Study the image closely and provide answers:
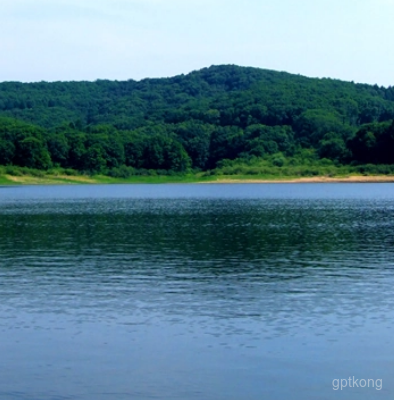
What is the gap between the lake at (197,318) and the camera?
19.6 metres

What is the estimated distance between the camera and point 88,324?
25891mm

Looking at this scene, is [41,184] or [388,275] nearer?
[388,275]

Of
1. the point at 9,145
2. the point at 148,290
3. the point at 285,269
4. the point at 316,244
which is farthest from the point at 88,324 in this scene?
the point at 9,145

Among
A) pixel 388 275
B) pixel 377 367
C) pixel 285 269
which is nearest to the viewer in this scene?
pixel 377 367

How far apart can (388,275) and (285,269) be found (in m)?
5.24

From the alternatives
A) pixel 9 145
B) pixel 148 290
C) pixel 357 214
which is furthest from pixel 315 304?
pixel 9 145

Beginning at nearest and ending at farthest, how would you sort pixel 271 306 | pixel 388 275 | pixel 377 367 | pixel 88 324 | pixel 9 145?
pixel 377 367 < pixel 88 324 < pixel 271 306 < pixel 388 275 < pixel 9 145

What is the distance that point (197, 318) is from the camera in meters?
26.5

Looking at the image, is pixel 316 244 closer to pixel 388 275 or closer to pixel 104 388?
pixel 388 275

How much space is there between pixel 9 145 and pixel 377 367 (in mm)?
179650

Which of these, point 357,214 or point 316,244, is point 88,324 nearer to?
point 316,244

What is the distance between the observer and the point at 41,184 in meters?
199

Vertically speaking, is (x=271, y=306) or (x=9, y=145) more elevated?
(x=9, y=145)

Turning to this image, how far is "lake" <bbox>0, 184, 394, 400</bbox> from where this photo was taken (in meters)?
19.6
